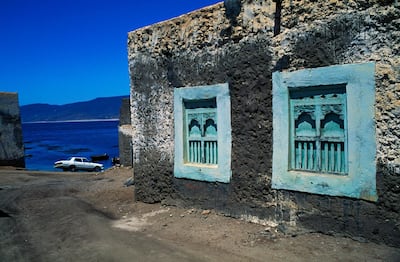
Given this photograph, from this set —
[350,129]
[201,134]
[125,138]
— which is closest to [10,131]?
[125,138]

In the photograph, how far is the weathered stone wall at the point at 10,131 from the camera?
16172mm

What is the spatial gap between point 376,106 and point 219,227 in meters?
2.70

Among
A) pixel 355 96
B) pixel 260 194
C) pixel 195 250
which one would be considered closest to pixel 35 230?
pixel 195 250

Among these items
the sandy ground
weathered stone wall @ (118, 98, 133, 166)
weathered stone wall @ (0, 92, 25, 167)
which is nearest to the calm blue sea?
weathered stone wall @ (0, 92, 25, 167)

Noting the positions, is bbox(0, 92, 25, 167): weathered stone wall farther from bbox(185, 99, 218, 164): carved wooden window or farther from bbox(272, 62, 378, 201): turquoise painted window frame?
bbox(272, 62, 378, 201): turquoise painted window frame

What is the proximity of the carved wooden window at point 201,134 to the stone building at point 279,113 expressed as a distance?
2cm

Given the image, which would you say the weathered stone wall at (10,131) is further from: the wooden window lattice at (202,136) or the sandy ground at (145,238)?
the wooden window lattice at (202,136)

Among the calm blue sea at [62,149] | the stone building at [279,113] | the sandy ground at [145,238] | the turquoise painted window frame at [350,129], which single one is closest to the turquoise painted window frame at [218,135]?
the stone building at [279,113]

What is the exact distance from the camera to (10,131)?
1641cm

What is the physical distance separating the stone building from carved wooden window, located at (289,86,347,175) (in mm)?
14

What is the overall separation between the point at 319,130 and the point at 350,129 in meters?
0.46

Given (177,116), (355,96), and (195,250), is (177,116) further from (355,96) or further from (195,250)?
(355,96)

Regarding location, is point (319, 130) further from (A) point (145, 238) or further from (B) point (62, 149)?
(B) point (62, 149)

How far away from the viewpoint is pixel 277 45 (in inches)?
204
